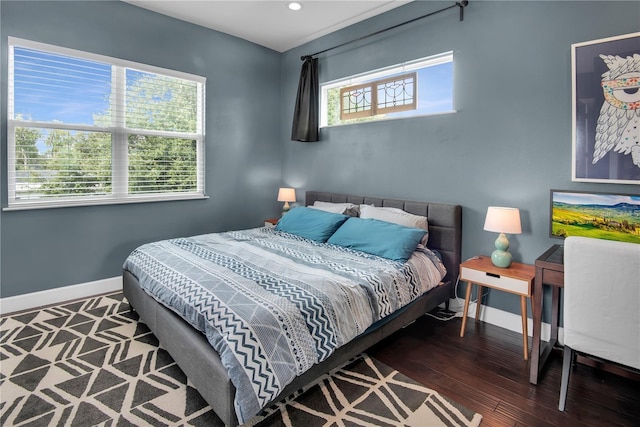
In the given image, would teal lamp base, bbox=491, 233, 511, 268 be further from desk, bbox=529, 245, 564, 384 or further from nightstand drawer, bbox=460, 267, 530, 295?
desk, bbox=529, 245, 564, 384

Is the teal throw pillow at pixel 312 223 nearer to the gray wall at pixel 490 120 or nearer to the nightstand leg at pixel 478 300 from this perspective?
the gray wall at pixel 490 120

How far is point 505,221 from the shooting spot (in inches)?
99.3

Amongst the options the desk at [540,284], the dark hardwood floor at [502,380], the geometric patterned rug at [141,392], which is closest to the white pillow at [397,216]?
the dark hardwood floor at [502,380]

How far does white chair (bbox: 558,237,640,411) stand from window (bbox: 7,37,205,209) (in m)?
3.68

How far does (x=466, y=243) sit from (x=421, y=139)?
3.51 ft

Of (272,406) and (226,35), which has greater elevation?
(226,35)

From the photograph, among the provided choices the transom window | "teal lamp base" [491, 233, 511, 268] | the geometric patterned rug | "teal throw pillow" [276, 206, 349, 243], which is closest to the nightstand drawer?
"teal lamp base" [491, 233, 511, 268]

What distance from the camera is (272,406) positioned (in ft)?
6.07

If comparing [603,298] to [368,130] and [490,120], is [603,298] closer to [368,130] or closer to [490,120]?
[490,120]

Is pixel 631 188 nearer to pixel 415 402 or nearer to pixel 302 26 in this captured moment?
pixel 415 402

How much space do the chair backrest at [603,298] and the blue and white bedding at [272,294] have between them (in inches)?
40.1

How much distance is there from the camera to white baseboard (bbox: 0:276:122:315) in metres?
2.97

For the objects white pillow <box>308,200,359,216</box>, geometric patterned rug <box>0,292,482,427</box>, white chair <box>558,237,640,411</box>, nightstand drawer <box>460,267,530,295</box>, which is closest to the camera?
white chair <box>558,237,640,411</box>

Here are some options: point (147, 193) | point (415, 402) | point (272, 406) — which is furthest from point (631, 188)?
point (147, 193)
